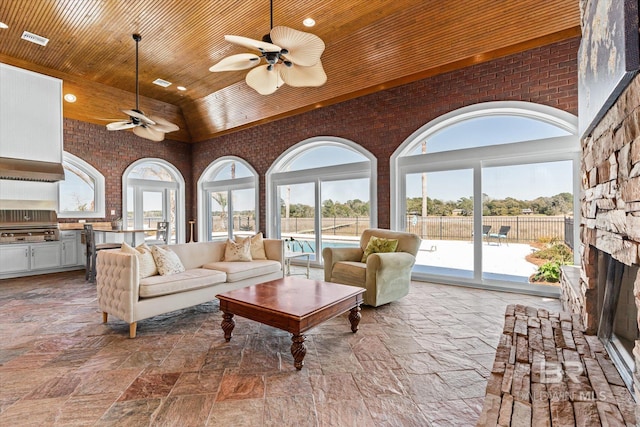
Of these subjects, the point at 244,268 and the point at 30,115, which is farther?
the point at 30,115

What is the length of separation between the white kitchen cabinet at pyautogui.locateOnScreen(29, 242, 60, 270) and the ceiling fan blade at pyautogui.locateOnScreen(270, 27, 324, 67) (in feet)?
20.4

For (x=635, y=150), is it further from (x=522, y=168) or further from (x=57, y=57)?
(x=57, y=57)

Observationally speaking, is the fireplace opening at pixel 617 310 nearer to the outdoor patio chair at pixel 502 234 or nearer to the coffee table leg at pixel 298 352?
Result: the coffee table leg at pixel 298 352

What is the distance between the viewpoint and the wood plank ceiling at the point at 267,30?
4.00m

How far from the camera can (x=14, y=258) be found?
221 inches

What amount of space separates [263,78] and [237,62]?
0.35 m

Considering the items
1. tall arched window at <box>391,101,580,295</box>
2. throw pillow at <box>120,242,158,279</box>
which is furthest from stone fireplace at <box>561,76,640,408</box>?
throw pillow at <box>120,242,158,279</box>

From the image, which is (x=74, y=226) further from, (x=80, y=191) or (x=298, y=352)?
(x=298, y=352)

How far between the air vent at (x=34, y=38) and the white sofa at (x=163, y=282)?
3.96 meters

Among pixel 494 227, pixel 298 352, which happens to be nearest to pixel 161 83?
pixel 298 352

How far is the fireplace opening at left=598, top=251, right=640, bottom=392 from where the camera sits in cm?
174

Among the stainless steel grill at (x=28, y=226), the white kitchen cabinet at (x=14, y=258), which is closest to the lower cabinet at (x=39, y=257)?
the white kitchen cabinet at (x=14, y=258)

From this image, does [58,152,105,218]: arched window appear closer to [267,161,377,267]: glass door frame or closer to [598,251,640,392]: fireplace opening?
[267,161,377,267]: glass door frame

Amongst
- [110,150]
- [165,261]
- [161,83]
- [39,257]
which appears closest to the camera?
[165,261]
